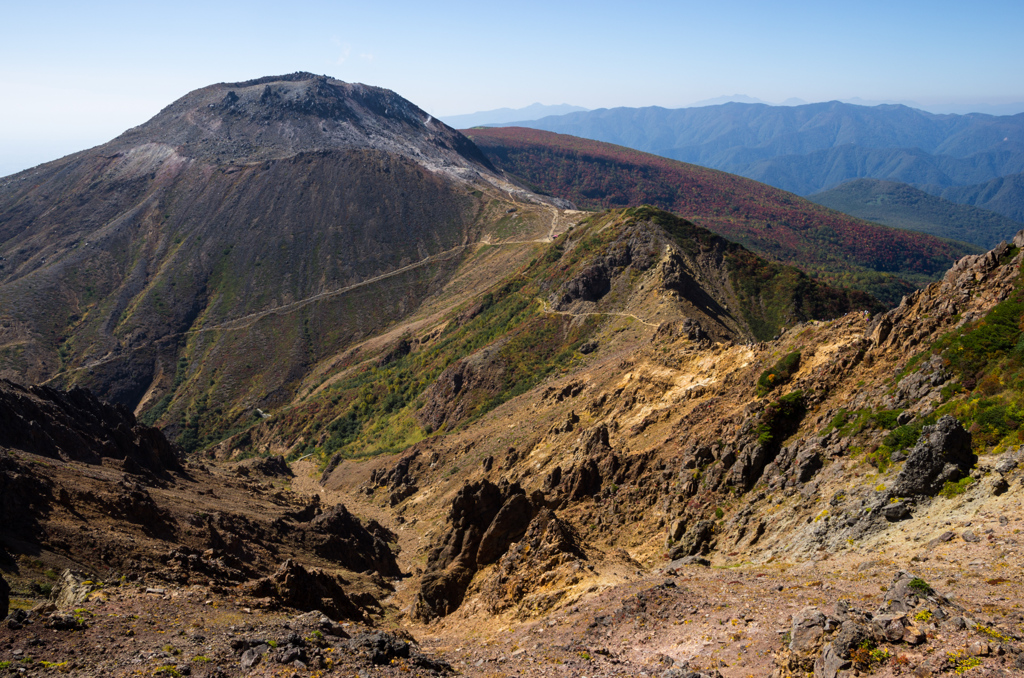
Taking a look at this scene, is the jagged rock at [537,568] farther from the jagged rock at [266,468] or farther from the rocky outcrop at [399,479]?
the jagged rock at [266,468]

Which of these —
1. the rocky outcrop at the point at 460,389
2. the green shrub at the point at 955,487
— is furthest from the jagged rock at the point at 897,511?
the rocky outcrop at the point at 460,389

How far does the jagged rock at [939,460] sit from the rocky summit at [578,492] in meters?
0.06

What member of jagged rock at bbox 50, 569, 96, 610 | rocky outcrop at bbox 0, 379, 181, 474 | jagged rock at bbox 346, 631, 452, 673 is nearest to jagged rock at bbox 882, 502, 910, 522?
jagged rock at bbox 346, 631, 452, 673

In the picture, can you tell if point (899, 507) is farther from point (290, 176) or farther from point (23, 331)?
point (290, 176)

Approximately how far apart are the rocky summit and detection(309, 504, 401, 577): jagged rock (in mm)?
244

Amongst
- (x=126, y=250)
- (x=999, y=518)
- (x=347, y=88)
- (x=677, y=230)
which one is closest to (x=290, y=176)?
(x=126, y=250)

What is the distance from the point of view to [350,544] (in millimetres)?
38125

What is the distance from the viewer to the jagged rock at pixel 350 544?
36.9m

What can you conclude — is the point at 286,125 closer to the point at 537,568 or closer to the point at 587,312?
the point at 587,312

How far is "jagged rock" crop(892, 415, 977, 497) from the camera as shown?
16109 mm

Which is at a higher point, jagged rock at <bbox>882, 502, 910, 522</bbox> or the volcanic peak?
the volcanic peak

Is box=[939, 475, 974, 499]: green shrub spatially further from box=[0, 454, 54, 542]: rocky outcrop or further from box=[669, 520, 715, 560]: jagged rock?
box=[0, 454, 54, 542]: rocky outcrop

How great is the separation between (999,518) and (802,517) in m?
5.29

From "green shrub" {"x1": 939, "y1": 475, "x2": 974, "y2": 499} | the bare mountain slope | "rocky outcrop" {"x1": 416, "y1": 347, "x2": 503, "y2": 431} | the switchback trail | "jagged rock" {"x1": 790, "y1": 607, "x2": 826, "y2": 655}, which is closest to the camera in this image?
"jagged rock" {"x1": 790, "y1": 607, "x2": 826, "y2": 655}
